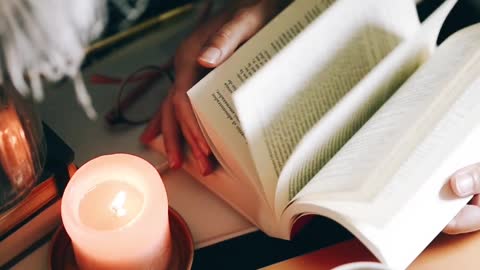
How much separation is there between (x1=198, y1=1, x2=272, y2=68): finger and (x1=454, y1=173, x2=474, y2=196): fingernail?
27cm

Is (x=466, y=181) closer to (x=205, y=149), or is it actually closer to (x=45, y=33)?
(x=205, y=149)

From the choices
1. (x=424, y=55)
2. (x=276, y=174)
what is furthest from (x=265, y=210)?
(x=424, y=55)

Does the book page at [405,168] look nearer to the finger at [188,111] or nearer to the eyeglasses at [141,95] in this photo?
the finger at [188,111]

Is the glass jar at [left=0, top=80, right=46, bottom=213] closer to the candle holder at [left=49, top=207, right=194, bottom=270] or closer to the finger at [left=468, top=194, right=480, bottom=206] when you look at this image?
the candle holder at [left=49, top=207, right=194, bottom=270]

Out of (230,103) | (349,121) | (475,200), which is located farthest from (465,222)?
(230,103)

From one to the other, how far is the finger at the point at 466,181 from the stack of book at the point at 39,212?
0.38m

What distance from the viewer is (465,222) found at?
25.0 inches

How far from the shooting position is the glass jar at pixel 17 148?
0.57 m

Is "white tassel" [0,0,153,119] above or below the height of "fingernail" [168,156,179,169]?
above

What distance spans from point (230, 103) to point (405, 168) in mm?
177

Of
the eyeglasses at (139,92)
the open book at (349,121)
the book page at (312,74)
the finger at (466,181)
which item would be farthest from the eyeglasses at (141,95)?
the finger at (466,181)

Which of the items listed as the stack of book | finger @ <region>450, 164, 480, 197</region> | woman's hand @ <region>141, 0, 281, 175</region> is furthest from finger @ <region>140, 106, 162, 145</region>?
finger @ <region>450, 164, 480, 197</region>

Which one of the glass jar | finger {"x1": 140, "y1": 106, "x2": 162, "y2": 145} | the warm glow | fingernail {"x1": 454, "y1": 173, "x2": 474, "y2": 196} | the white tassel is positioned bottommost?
finger {"x1": 140, "y1": 106, "x2": 162, "y2": 145}

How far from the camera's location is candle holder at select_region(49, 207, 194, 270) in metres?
0.65
